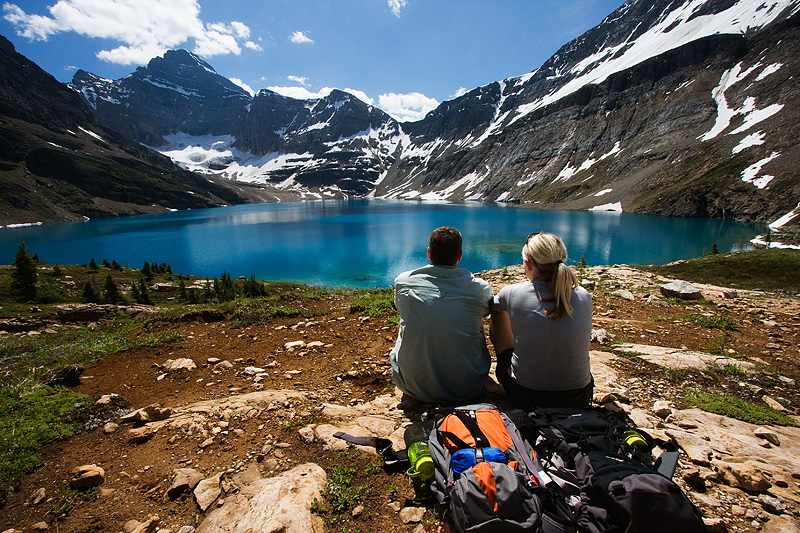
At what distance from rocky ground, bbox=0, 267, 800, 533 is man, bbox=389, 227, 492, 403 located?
527 millimetres

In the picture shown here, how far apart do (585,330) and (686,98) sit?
484 ft

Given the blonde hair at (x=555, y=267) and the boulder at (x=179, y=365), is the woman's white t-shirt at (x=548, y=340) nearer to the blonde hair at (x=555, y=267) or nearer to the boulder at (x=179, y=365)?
the blonde hair at (x=555, y=267)

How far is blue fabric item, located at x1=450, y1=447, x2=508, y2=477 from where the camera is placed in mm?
2666

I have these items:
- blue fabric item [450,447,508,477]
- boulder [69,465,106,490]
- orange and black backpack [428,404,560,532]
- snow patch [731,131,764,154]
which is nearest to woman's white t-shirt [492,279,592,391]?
orange and black backpack [428,404,560,532]

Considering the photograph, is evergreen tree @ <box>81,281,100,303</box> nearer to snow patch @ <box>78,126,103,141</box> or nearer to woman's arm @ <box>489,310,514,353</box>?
woman's arm @ <box>489,310,514,353</box>

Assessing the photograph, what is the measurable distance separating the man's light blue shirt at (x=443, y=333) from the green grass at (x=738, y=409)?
3.05 m

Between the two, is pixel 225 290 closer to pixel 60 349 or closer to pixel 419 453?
pixel 60 349

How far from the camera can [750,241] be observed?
132ft

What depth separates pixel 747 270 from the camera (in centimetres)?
1958

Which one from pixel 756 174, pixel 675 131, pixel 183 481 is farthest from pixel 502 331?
pixel 675 131

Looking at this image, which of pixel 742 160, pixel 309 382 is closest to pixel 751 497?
pixel 309 382

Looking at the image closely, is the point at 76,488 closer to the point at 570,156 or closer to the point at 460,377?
the point at 460,377

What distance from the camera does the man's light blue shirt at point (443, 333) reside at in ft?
12.3

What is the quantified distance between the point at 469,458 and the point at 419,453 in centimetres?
55
